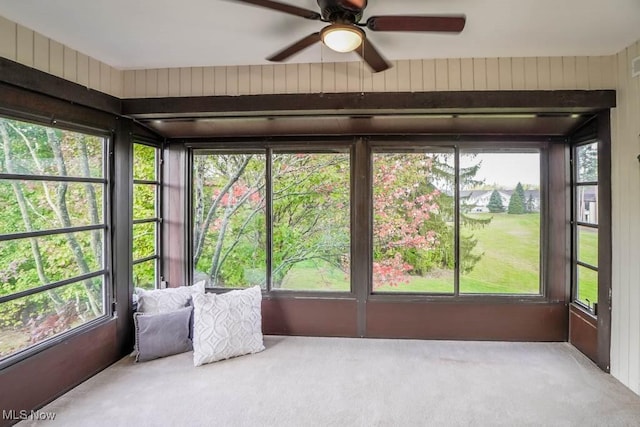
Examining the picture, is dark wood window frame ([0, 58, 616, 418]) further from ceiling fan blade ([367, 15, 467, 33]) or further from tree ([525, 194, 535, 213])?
ceiling fan blade ([367, 15, 467, 33])

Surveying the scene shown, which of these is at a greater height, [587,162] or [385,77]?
[385,77]

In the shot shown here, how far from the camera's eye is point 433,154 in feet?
12.9

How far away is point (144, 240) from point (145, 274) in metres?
0.38

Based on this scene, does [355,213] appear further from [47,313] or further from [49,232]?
[47,313]

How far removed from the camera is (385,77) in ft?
10.8

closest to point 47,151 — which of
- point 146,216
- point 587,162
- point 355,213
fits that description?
point 146,216

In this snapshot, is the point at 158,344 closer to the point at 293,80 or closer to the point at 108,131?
the point at 108,131

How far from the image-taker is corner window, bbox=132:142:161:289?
12.4 ft

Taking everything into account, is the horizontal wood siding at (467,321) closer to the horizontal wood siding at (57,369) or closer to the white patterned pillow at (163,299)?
the white patterned pillow at (163,299)

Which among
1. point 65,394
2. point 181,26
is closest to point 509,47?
point 181,26

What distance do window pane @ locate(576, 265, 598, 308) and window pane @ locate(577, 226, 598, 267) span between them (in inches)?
3.8

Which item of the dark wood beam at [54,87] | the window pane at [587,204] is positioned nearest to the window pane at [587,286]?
the window pane at [587,204]

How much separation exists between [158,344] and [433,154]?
3420 millimetres

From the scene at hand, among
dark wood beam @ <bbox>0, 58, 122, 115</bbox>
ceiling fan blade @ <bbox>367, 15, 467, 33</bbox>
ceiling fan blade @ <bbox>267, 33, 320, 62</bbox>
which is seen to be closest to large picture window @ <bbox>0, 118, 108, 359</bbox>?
dark wood beam @ <bbox>0, 58, 122, 115</bbox>
